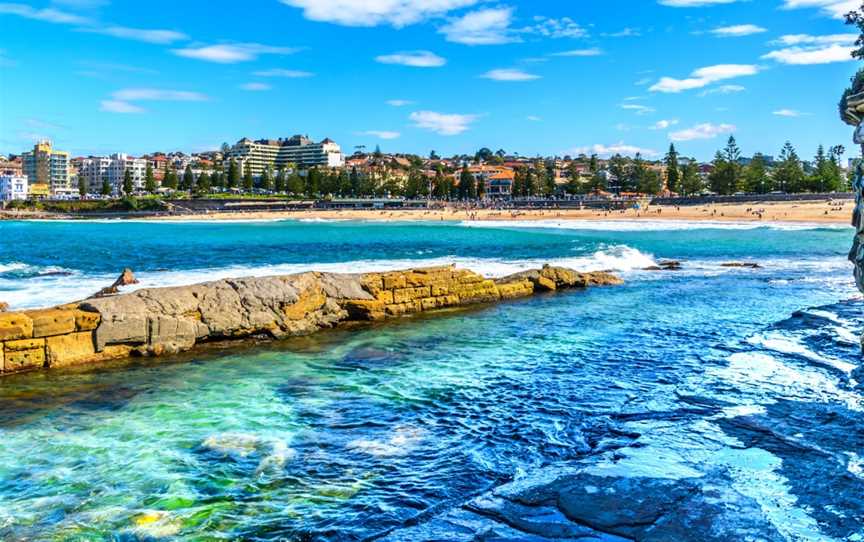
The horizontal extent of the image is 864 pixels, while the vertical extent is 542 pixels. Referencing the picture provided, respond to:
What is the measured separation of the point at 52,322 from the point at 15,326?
0.53 meters

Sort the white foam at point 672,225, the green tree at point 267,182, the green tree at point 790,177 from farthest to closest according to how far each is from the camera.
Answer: the green tree at point 267,182 < the green tree at point 790,177 < the white foam at point 672,225

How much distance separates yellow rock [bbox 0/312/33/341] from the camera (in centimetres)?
1058

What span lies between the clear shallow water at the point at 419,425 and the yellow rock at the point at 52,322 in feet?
4.01

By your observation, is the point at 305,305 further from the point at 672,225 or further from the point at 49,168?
the point at 49,168

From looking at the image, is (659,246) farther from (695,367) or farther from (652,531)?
(652,531)

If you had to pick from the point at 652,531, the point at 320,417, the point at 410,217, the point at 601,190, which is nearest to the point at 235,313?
the point at 320,417

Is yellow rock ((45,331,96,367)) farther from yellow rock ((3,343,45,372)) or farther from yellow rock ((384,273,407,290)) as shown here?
yellow rock ((384,273,407,290))

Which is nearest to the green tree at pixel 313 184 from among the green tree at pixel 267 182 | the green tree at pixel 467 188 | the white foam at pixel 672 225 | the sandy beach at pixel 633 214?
the green tree at pixel 267 182

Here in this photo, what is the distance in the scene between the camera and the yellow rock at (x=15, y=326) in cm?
1058

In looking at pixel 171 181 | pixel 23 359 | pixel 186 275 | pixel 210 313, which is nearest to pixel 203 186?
pixel 171 181

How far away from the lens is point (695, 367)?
10.6 meters

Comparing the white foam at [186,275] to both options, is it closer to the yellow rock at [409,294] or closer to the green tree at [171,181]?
the yellow rock at [409,294]

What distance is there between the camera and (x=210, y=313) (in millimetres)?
12758

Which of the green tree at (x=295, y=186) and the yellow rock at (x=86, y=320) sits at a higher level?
the green tree at (x=295, y=186)
